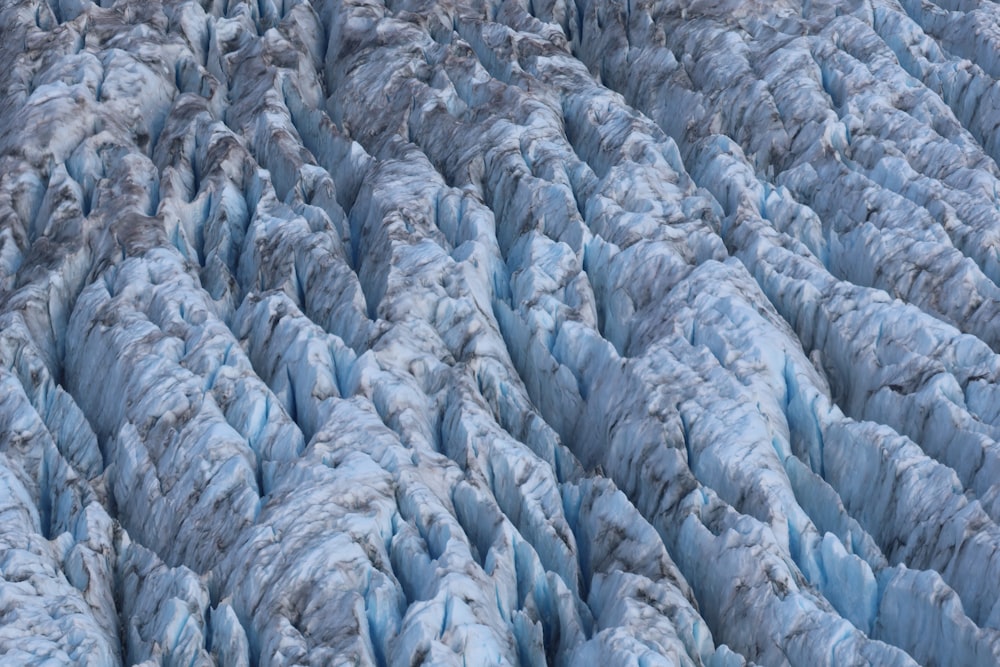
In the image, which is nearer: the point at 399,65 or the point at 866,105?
the point at 866,105

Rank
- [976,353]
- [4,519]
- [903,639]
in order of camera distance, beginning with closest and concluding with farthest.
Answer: [903,639] → [4,519] → [976,353]

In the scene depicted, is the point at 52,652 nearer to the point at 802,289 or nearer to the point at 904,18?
the point at 802,289

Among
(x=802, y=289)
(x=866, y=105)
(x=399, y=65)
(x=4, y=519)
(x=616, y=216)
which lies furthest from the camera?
(x=399, y=65)

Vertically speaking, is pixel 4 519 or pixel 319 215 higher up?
pixel 319 215

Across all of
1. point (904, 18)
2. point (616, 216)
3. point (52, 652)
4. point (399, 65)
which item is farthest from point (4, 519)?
point (904, 18)

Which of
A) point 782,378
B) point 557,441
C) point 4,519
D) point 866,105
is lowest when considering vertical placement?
point 4,519

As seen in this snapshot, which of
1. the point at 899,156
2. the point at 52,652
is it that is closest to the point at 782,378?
the point at 899,156

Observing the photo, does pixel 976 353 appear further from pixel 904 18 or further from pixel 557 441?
pixel 904 18
